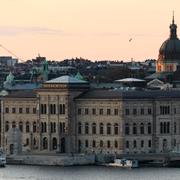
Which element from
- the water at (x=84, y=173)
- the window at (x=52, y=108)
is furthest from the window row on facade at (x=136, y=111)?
the water at (x=84, y=173)

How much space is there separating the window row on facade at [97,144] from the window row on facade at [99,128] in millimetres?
542

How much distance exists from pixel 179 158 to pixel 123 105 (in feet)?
21.3

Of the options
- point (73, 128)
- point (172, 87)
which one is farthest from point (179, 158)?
point (172, 87)

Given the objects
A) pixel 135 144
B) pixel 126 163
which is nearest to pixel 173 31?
pixel 135 144

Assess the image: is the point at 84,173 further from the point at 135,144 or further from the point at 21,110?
the point at 21,110

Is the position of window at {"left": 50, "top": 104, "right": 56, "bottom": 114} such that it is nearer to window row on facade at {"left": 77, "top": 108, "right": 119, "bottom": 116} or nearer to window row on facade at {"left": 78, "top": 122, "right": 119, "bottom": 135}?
window row on facade at {"left": 77, "top": 108, "right": 119, "bottom": 116}

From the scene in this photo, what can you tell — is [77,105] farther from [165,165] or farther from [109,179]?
[109,179]

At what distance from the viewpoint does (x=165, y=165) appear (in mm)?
112625

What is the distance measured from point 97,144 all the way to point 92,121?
1.47 m

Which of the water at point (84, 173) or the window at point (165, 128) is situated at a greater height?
the window at point (165, 128)

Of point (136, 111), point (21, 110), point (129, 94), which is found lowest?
point (136, 111)

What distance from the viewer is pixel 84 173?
349 ft

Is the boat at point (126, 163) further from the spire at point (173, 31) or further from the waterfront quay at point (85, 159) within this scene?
the spire at point (173, 31)

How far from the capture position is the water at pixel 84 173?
10300cm
